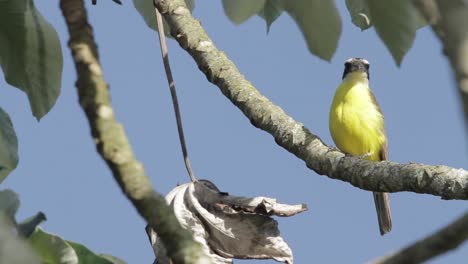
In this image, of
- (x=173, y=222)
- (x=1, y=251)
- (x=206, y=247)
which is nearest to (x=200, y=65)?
(x=206, y=247)

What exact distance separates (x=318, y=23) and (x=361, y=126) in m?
4.37

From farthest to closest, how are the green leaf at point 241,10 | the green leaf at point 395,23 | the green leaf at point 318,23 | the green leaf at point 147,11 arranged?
1. the green leaf at point 147,11
2. the green leaf at point 241,10
3. the green leaf at point 318,23
4. the green leaf at point 395,23

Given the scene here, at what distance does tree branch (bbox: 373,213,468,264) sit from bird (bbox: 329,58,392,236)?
575 cm

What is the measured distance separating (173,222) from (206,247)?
3.59 ft

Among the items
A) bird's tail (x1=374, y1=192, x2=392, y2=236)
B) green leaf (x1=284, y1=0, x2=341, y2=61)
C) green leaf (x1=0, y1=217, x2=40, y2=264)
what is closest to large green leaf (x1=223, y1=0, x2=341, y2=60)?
green leaf (x1=284, y1=0, x2=341, y2=61)

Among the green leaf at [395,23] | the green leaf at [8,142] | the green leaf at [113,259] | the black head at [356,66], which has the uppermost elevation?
the black head at [356,66]

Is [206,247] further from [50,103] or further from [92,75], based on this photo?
[92,75]

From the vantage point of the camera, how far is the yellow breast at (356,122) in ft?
22.8

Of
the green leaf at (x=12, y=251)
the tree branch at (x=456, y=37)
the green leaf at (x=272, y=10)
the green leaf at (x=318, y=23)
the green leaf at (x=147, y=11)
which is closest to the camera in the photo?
the tree branch at (x=456, y=37)

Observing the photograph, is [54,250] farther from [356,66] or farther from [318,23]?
[356,66]

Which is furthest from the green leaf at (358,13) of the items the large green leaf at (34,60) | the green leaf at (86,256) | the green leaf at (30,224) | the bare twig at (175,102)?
the green leaf at (30,224)

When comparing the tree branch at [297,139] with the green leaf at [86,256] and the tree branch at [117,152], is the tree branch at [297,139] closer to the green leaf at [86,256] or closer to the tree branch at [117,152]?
the green leaf at [86,256]

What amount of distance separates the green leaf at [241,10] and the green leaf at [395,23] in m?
0.53

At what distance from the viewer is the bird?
6.95 m
